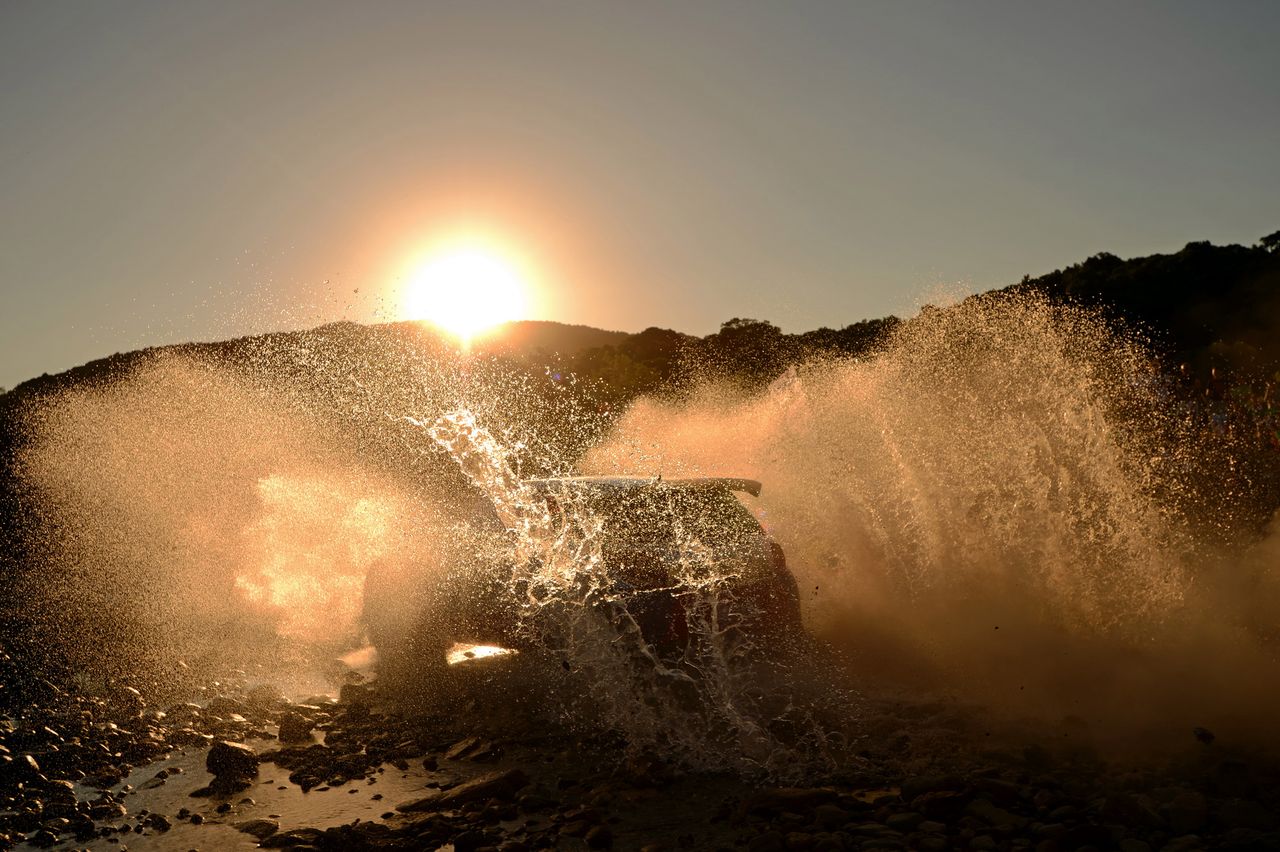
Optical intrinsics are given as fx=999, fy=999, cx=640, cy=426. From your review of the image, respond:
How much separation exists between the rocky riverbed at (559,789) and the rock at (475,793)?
0.01 m

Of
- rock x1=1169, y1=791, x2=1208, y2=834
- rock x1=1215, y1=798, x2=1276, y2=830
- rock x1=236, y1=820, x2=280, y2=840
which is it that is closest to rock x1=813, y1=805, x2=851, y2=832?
rock x1=1169, y1=791, x2=1208, y2=834

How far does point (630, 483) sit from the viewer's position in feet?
26.8

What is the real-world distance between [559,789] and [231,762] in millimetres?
2169

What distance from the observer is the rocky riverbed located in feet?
16.2

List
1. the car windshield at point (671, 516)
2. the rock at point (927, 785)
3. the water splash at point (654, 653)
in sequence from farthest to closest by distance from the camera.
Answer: the car windshield at point (671, 516) → the water splash at point (654, 653) → the rock at point (927, 785)

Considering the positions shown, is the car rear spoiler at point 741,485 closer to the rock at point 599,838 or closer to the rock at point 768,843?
the rock at point 599,838

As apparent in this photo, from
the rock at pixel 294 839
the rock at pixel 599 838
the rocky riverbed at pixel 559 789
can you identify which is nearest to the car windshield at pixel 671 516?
the rocky riverbed at pixel 559 789

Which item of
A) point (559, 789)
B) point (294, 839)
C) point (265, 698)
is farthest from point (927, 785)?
point (265, 698)

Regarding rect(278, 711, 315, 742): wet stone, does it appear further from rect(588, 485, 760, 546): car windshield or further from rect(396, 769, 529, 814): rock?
rect(588, 485, 760, 546): car windshield

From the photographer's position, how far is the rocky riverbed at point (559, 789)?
4930 mm

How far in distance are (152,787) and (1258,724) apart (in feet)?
22.5

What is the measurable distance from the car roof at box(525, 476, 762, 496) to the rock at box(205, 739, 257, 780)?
115 inches

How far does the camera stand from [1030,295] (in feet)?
155

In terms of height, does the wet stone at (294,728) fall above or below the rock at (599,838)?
above
